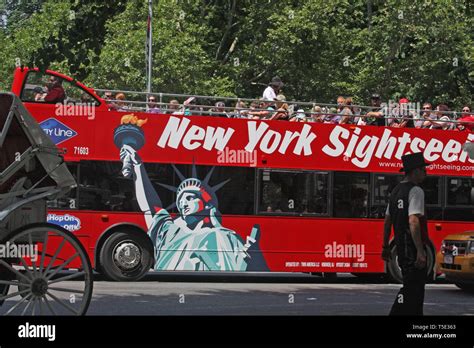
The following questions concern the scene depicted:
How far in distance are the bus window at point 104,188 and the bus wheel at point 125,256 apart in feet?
1.80

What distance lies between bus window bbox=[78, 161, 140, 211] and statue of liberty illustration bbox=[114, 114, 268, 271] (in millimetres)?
145

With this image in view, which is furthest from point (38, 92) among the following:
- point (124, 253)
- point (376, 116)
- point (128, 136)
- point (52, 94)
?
point (376, 116)

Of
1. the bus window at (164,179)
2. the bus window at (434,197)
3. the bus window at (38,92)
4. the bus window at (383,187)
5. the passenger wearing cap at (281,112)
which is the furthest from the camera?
the bus window at (434,197)

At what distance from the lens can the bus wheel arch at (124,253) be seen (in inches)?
664

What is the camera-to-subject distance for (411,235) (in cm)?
916

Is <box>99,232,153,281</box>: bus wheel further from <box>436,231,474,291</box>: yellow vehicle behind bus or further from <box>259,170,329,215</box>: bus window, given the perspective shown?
<box>436,231,474,291</box>: yellow vehicle behind bus

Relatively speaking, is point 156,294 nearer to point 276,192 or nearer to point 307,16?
point 276,192

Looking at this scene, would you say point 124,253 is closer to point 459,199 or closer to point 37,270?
point 459,199

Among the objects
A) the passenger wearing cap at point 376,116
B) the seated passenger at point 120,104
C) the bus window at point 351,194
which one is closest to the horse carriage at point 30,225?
the seated passenger at point 120,104

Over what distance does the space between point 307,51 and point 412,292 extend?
28814 mm

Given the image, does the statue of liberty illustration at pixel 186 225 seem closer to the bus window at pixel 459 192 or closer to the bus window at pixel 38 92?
the bus window at pixel 38 92

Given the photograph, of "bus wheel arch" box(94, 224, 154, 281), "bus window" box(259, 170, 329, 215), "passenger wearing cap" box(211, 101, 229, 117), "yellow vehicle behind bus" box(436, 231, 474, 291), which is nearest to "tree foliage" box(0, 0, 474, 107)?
"passenger wearing cap" box(211, 101, 229, 117)

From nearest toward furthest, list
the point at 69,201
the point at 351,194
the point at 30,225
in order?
the point at 30,225, the point at 69,201, the point at 351,194
